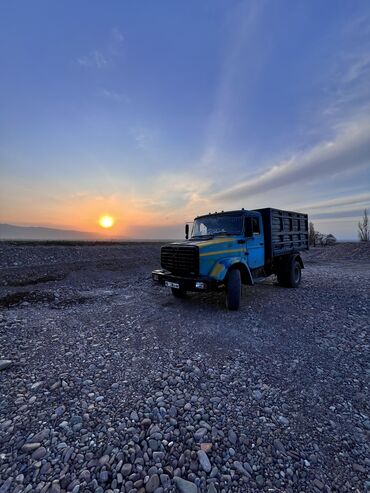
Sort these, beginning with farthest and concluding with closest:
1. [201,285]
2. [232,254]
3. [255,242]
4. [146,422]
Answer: [255,242]
[232,254]
[201,285]
[146,422]

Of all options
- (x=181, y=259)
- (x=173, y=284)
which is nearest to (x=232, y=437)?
(x=173, y=284)

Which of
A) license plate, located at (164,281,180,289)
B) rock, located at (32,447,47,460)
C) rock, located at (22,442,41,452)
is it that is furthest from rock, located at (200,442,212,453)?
license plate, located at (164,281,180,289)

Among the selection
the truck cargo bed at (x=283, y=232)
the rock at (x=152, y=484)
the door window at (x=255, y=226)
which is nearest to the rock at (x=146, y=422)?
the rock at (x=152, y=484)

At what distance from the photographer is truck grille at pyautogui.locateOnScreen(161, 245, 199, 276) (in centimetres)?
622

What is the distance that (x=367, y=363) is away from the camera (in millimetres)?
3953

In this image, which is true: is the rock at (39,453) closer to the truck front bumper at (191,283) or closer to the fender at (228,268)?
the truck front bumper at (191,283)

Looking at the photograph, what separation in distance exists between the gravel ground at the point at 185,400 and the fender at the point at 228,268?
1.03 m

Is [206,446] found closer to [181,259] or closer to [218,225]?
[181,259]

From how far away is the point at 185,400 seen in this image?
3094 mm

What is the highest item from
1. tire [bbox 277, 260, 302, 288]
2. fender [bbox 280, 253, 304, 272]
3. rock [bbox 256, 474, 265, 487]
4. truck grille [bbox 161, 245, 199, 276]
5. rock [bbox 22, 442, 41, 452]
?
truck grille [bbox 161, 245, 199, 276]

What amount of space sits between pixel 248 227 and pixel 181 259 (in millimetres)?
2548

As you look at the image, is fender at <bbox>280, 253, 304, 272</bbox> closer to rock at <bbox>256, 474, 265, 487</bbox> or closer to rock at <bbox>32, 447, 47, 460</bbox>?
rock at <bbox>256, 474, 265, 487</bbox>

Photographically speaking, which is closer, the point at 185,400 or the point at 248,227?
the point at 185,400

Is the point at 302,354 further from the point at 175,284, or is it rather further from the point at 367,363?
the point at 175,284
